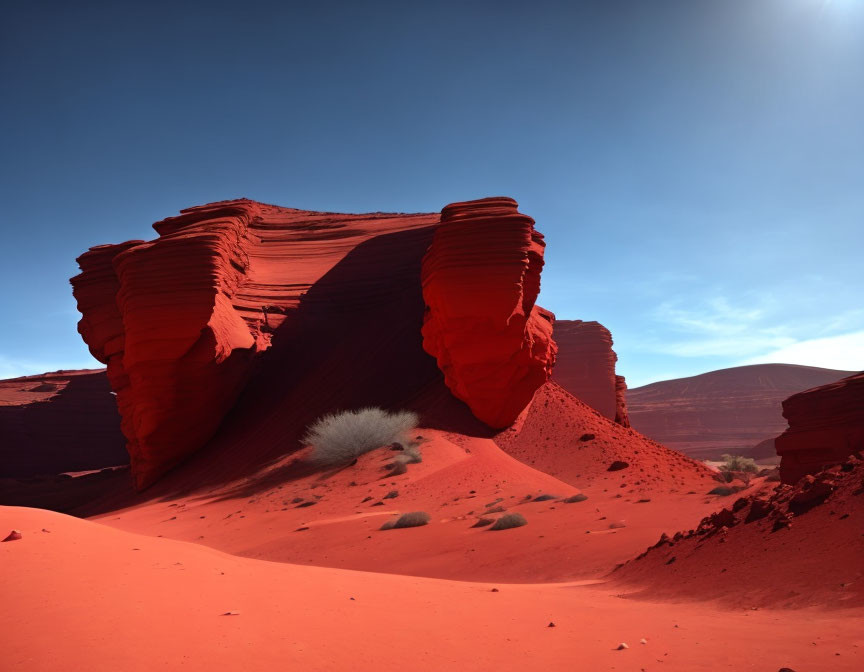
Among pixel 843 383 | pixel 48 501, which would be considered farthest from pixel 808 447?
pixel 48 501

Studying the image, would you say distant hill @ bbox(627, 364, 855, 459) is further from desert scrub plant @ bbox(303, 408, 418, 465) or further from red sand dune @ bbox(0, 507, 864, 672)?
red sand dune @ bbox(0, 507, 864, 672)

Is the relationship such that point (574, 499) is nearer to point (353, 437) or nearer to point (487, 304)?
point (353, 437)

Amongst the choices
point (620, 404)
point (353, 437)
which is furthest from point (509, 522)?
point (620, 404)

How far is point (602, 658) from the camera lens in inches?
148

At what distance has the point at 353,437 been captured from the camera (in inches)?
743

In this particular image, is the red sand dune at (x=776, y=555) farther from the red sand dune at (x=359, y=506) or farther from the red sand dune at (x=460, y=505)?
the red sand dune at (x=460, y=505)

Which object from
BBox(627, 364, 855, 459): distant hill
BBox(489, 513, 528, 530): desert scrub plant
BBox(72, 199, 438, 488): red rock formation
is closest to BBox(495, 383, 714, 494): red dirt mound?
BBox(489, 513, 528, 530): desert scrub plant

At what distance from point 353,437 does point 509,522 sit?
8313mm

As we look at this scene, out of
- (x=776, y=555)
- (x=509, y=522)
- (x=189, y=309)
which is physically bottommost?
(x=509, y=522)

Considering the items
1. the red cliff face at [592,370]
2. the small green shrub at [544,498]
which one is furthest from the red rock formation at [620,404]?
the small green shrub at [544,498]

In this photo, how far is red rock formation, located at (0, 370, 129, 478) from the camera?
41125 mm

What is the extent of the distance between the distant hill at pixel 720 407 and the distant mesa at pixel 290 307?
43.2 meters

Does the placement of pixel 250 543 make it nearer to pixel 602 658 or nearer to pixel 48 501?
pixel 602 658

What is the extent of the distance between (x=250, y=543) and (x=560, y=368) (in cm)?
2906
